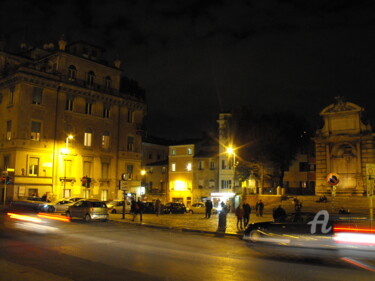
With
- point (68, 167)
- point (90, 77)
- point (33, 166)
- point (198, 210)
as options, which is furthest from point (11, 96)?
point (198, 210)

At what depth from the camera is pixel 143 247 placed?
14.5 m

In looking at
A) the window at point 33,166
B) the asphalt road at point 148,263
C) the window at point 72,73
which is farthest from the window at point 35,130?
the asphalt road at point 148,263

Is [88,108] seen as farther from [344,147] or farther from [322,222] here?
[322,222]

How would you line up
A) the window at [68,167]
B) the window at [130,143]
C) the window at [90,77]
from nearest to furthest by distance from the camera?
the window at [68,167]
the window at [90,77]
the window at [130,143]

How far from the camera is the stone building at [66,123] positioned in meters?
42.2

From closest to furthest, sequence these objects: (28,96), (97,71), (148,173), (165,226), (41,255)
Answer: (41,255), (165,226), (28,96), (97,71), (148,173)

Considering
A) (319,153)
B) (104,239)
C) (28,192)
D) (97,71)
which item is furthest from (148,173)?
(104,239)

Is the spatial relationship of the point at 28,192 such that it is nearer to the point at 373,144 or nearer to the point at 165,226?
the point at 165,226

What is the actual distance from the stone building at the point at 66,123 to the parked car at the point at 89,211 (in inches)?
293

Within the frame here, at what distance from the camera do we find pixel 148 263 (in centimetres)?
1114

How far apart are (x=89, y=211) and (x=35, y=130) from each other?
20336 millimetres

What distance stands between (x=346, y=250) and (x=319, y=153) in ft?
96.7

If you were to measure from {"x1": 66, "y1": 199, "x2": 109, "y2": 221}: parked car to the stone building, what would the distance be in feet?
24.4

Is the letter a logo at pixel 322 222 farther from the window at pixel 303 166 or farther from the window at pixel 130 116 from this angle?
the window at pixel 303 166
